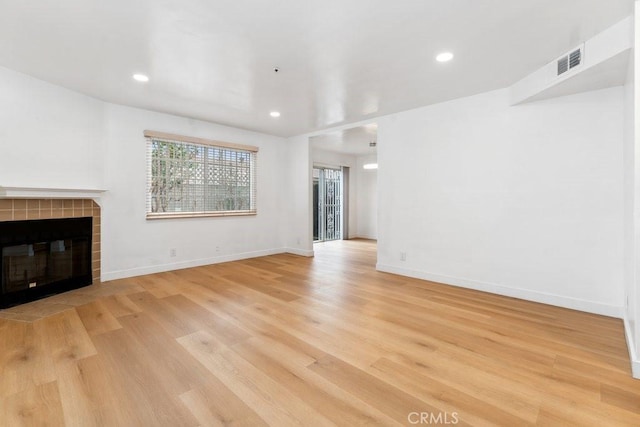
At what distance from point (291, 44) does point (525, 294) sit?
12.0ft

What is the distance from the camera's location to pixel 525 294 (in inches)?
133

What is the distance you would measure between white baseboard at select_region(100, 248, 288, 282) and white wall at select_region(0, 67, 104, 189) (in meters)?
1.27

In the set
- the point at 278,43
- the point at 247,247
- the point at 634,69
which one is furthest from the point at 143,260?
the point at 634,69

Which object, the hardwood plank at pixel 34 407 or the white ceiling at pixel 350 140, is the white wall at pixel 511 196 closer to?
the white ceiling at pixel 350 140

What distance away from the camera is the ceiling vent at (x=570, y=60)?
2.46 meters

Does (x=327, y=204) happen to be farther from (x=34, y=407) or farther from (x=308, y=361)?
(x=34, y=407)

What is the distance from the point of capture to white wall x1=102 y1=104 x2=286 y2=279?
4.15 m

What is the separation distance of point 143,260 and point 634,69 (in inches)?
222

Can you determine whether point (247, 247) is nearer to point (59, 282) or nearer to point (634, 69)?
point (59, 282)

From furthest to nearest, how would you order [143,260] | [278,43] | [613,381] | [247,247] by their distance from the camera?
[247,247]
[143,260]
[278,43]
[613,381]

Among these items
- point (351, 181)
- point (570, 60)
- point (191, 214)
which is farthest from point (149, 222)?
point (351, 181)

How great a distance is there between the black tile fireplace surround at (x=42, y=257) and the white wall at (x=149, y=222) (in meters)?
0.29

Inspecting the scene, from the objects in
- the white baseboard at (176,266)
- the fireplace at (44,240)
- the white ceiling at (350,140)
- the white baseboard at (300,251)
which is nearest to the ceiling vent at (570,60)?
the white ceiling at (350,140)

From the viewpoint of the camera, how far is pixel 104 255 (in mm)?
4078
